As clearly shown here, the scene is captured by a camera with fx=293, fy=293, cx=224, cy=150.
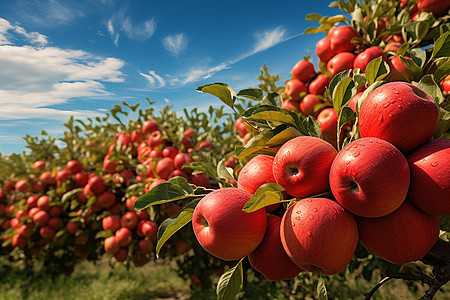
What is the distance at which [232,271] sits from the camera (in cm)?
92

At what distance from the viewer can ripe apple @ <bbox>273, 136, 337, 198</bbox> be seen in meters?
0.73

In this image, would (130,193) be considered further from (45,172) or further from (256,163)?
(256,163)

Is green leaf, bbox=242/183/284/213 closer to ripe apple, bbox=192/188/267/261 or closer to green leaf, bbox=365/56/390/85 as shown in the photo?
ripe apple, bbox=192/188/267/261

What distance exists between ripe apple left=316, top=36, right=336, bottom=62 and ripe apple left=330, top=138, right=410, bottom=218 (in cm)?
137

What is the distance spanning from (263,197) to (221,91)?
418 mm

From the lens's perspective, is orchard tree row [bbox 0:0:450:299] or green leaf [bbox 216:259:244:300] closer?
orchard tree row [bbox 0:0:450:299]

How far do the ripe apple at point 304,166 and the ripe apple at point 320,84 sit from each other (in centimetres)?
120

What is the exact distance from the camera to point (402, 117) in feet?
2.30

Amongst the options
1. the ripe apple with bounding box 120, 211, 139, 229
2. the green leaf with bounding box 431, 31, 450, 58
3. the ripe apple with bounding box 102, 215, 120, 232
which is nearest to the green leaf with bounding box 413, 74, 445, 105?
the green leaf with bounding box 431, 31, 450, 58

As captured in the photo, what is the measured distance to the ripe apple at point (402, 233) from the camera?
0.69 meters

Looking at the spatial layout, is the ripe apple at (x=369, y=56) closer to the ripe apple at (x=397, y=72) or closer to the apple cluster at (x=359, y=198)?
the ripe apple at (x=397, y=72)

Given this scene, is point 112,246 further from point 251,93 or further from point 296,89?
point 251,93

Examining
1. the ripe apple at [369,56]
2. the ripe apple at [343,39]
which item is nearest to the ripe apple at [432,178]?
the ripe apple at [369,56]

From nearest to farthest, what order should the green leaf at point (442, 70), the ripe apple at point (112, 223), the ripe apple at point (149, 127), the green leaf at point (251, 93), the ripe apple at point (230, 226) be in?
the ripe apple at point (230, 226)
the green leaf at point (442, 70)
the green leaf at point (251, 93)
the ripe apple at point (112, 223)
the ripe apple at point (149, 127)
